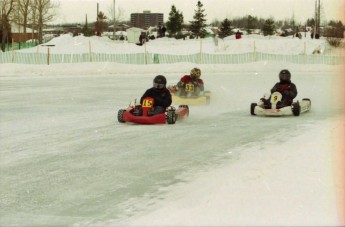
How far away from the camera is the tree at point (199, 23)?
83.4m

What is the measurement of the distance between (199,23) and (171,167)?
78.4 metres

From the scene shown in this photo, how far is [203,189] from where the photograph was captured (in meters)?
5.61

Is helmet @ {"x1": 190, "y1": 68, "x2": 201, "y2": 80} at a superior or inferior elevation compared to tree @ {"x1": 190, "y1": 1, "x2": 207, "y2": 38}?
inferior

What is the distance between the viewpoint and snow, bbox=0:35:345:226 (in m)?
4.85

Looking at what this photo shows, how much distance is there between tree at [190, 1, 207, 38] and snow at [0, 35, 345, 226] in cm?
7024

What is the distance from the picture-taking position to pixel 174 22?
265 ft

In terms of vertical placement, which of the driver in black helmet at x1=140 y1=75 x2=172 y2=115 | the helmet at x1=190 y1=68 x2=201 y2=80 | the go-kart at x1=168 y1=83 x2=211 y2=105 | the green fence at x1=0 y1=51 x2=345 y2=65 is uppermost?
the green fence at x1=0 y1=51 x2=345 y2=65

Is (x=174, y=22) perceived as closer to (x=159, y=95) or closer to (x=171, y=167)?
(x=159, y=95)

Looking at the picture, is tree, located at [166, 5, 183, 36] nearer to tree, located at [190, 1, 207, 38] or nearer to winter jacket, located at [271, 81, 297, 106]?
tree, located at [190, 1, 207, 38]

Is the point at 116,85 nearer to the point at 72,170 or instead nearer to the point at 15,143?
the point at 15,143

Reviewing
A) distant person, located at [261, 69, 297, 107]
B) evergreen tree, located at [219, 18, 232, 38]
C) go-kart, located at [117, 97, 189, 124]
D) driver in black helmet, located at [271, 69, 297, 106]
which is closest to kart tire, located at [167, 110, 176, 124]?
go-kart, located at [117, 97, 189, 124]

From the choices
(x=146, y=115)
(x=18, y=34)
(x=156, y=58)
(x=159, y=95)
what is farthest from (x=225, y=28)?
(x=146, y=115)

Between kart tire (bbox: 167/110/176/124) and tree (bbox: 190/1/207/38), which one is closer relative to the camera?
kart tire (bbox: 167/110/176/124)

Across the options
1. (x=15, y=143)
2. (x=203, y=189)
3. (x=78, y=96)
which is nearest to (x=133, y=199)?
(x=203, y=189)
